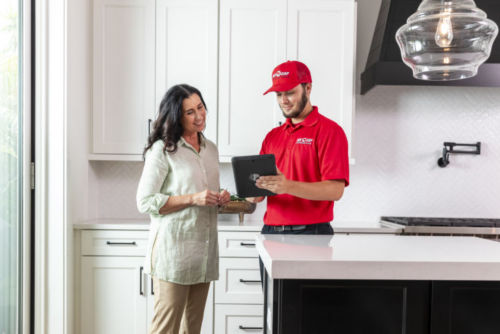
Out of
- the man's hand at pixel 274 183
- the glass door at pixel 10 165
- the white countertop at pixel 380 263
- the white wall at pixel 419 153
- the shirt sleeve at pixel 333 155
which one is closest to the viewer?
the white countertop at pixel 380 263

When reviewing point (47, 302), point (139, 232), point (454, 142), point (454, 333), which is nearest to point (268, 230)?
point (454, 333)

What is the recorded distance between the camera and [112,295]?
2822 mm

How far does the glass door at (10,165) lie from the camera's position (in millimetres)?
2277

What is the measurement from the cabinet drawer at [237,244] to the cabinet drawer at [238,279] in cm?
4

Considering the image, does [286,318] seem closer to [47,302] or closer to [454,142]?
[47,302]

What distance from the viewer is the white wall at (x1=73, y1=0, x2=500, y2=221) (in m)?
3.45

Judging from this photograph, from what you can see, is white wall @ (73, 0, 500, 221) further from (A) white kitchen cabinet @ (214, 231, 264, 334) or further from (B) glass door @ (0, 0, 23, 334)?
(B) glass door @ (0, 0, 23, 334)

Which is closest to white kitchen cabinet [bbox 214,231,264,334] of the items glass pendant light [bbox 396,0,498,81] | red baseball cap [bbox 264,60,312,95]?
red baseball cap [bbox 264,60,312,95]

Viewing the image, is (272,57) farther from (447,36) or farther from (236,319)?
(236,319)

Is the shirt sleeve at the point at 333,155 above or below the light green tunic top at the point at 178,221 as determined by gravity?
above

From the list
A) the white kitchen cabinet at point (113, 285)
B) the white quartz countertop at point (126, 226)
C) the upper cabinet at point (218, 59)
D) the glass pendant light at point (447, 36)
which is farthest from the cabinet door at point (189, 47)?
the glass pendant light at point (447, 36)

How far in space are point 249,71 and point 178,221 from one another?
144 centimetres

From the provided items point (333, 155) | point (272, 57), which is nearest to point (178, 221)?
point (333, 155)

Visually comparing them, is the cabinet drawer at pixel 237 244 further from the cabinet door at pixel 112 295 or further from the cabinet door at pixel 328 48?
the cabinet door at pixel 328 48
